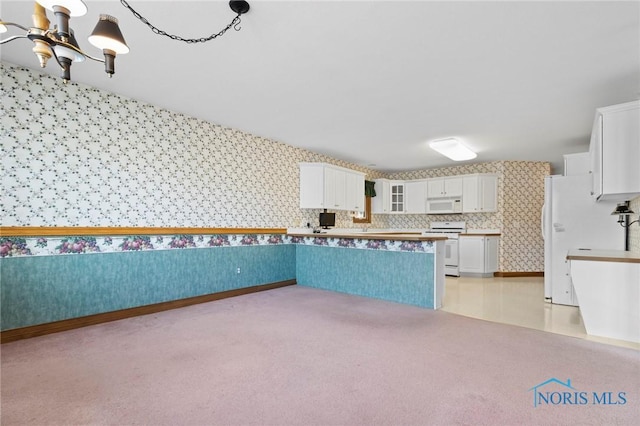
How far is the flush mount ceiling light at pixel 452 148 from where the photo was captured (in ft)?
17.6

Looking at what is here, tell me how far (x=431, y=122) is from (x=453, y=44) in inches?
76.9

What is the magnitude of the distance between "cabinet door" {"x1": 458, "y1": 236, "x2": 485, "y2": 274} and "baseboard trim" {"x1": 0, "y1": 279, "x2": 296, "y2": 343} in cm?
455

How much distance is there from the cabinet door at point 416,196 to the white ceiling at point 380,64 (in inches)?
116

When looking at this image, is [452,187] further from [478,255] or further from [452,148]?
[452,148]

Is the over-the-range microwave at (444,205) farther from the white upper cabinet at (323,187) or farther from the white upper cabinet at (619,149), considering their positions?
the white upper cabinet at (619,149)

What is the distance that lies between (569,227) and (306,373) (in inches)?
168

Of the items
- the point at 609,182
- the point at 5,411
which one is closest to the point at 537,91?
the point at 609,182

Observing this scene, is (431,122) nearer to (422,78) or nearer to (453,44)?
(422,78)

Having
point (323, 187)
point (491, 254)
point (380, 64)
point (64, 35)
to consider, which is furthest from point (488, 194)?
point (64, 35)

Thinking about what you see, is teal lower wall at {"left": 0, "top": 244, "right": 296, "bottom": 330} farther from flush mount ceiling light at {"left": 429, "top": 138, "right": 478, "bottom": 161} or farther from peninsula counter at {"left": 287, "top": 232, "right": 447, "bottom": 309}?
flush mount ceiling light at {"left": 429, "top": 138, "right": 478, "bottom": 161}

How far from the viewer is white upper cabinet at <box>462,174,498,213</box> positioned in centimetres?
687

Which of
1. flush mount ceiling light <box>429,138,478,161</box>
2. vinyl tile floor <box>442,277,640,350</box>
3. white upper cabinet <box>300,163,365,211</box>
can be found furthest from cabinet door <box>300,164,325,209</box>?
vinyl tile floor <box>442,277,640,350</box>

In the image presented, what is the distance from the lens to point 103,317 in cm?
347

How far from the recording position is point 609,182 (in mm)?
3188
